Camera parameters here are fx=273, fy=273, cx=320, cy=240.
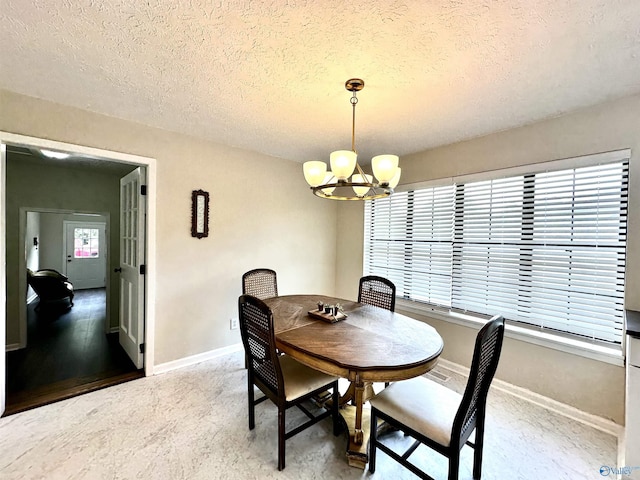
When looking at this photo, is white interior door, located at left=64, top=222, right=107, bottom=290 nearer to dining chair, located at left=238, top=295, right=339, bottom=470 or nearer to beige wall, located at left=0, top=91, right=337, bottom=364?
beige wall, located at left=0, top=91, right=337, bottom=364

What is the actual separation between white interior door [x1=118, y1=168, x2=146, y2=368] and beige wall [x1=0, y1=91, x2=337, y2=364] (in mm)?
174

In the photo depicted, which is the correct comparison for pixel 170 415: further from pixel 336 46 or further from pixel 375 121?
pixel 375 121

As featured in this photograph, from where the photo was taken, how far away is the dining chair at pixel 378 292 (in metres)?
2.65

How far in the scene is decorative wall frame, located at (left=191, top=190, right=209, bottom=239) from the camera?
9.79 feet

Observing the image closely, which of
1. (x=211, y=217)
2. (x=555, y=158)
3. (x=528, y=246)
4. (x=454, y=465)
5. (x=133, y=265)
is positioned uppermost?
(x=555, y=158)

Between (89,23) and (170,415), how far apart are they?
2.60 meters

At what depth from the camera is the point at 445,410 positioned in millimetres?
1522

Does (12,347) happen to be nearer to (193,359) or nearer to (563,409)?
(193,359)

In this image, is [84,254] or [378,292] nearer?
[378,292]

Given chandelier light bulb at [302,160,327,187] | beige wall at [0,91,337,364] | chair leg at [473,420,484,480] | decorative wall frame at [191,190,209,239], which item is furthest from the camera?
decorative wall frame at [191,190,209,239]

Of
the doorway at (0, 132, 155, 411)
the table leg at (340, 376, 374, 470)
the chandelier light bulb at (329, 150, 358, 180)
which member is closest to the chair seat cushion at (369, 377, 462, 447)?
the table leg at (340, 376, 374, 470)

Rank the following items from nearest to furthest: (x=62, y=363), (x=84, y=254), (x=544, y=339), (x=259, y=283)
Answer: (x=544, y=339), (x=62, y=363), (x=259, y=283), (x=84, y=254)

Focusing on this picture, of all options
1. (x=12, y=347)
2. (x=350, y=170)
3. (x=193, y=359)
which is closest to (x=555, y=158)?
Answer: (x=350, y=170)

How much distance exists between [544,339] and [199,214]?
11.6ft
